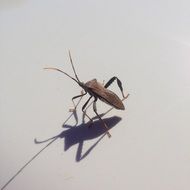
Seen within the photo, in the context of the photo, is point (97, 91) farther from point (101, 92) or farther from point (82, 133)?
point (82, 133)

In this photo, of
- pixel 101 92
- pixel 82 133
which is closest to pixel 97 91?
pixel 101 92

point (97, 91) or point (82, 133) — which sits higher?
point (97, 91)

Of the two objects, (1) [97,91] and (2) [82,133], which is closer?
(2) [82,133]

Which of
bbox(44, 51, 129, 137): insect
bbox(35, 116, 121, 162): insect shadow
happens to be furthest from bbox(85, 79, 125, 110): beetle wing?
bbox(35, 116, 121, 162): insect shadow

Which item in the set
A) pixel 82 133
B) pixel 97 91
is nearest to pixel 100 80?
pixel 97 91

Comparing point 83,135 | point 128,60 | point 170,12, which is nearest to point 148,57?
point 128,60

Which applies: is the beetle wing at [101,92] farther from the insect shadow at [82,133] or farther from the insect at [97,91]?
the insect shadow at [82,133]

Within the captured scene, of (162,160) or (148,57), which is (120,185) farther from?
(148,57)
